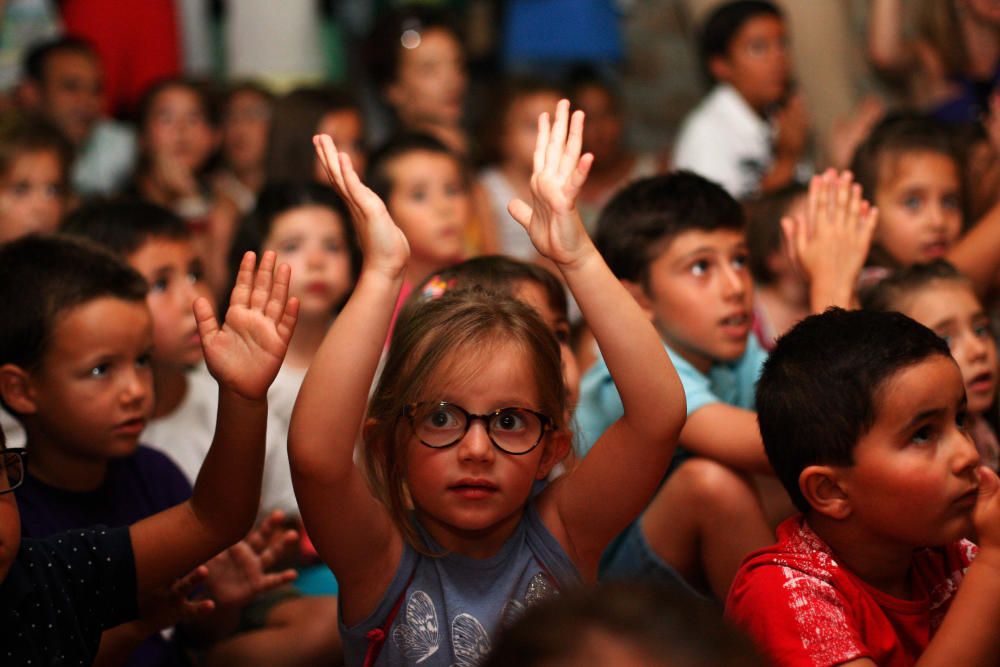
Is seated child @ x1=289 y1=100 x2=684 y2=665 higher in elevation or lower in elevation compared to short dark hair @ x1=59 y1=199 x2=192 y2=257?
lower

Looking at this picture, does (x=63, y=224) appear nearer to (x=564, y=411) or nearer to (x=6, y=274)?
(x=6, y=274)

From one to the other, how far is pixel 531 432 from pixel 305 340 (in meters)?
1.17

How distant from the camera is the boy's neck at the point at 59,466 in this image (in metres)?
1.76

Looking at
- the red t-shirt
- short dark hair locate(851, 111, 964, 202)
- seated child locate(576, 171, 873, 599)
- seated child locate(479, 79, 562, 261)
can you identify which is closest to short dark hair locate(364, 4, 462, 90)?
seated child locate(479, 79, 562, 261)

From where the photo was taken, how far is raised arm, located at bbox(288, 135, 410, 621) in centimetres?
133

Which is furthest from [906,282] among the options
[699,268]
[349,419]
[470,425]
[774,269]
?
[349,419]

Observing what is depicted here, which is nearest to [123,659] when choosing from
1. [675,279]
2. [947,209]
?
[675,279]

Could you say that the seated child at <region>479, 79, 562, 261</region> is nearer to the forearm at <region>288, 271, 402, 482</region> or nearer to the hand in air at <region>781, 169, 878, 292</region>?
the hand in air at <region>781, 169, 878, 292</region>

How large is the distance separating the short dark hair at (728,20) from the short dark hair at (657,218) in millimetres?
1861

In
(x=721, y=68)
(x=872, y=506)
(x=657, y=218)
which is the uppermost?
(x=721, y=68)

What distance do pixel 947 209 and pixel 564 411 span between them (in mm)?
1427

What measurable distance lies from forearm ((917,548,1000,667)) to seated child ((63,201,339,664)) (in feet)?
2.83

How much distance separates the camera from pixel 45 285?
1.79m

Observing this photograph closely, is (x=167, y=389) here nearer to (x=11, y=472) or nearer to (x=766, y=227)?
(x=11, y=472)
